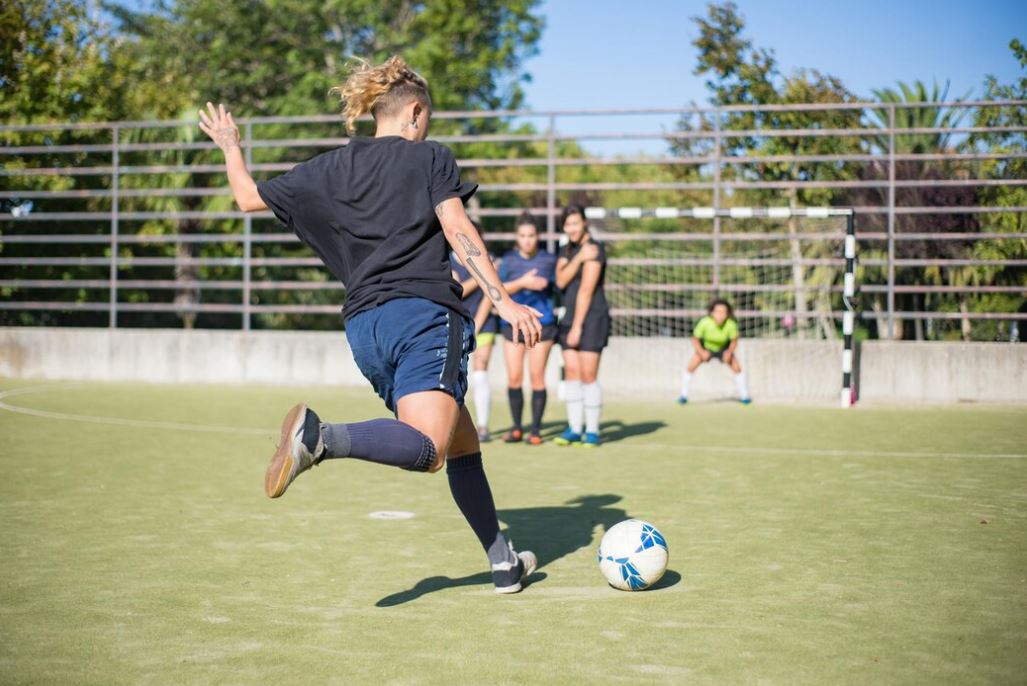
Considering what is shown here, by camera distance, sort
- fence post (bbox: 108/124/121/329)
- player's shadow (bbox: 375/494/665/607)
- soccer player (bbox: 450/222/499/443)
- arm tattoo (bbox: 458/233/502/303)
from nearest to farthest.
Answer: arm tattoo (bbox: 458/233/502/303)
player's shadow (bbox: 375/494/665/607)
soccer player (bbox: 450/222/499/443)
fence post (bbox: 108/124/121/329)

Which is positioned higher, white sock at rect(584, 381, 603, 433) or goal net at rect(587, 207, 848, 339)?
goal net at rect(587, 207, 848, 339)

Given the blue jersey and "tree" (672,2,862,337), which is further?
"tree" (672,2,862,337)

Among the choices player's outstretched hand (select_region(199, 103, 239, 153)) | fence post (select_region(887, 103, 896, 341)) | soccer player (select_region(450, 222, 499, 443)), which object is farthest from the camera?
fence post (select_region(887, 103, 896, 341))

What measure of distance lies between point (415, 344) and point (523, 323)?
40 cm

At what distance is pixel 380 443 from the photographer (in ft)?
13.2

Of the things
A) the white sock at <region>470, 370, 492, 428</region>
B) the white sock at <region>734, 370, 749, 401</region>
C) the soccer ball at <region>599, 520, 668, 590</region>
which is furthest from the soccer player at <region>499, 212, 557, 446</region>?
the soccer ball at <region>599, 520, 668, 590</region>

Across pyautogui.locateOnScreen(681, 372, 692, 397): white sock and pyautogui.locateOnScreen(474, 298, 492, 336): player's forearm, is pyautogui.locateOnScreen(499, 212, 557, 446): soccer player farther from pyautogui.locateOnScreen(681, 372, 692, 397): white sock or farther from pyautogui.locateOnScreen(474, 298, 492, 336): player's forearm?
pyautogui.locateOnScreen(681, 372, 692, 397): white sock

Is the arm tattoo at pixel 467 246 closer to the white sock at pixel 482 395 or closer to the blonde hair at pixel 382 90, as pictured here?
the blonde hair at pixel 382 90

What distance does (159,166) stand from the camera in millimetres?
19141

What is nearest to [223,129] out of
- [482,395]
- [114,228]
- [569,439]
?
[569,439]

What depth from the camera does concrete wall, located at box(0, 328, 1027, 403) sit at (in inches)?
559

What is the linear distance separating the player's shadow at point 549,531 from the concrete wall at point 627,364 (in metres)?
7.76

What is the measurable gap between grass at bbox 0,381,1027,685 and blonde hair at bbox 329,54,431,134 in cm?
192

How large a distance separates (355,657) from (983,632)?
7.12 feet
